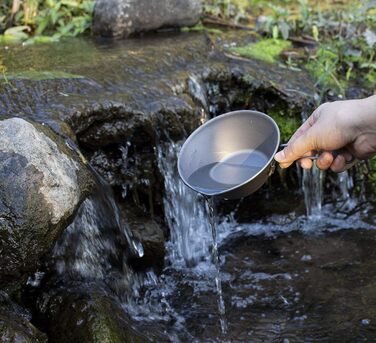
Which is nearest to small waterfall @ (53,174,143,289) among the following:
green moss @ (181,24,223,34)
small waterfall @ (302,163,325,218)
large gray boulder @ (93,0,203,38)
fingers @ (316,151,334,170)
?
fingers @ (316,151,334,170)

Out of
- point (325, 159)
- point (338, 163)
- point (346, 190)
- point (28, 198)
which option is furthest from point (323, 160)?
point (346, 190)

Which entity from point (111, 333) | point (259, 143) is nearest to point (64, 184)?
point (111, 333)

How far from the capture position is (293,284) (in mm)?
3992

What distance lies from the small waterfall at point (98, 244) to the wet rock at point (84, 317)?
267 mm

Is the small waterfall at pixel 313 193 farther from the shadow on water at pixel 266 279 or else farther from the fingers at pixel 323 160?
the fingers at pixel 323 160

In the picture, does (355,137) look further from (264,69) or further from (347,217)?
(264,69)

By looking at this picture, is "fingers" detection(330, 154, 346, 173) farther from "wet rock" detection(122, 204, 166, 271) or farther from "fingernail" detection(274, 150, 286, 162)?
"wet rock" detection(122, 204, 166, 271)

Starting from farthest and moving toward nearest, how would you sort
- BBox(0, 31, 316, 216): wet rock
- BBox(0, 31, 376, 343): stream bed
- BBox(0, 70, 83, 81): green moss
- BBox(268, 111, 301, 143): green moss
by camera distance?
BBox(268, 111, 301, 143): green moss, BBox(0, 70, 83, 81): green moss, BBox(0, 31, 316, 216): wet rock, BBox(0, 31, 376, 343): stream bed

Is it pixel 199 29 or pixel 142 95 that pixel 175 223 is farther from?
pixel 199 29

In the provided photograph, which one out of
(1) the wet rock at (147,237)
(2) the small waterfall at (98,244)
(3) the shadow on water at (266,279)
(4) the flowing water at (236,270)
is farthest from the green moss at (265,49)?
(2) the small waterfall at (98,244)

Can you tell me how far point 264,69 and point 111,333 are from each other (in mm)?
3353

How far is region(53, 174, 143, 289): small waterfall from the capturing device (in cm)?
343

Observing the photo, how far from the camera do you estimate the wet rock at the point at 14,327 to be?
8.36 ft

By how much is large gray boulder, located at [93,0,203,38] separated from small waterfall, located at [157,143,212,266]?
245 cm
